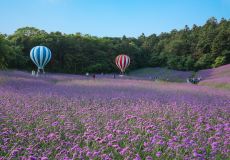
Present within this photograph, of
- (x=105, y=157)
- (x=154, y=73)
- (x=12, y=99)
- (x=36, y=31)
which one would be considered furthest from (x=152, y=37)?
(x=105, y=157)

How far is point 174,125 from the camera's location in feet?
19.6

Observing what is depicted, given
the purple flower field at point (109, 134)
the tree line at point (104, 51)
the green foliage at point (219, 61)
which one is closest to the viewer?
the purple flower field at point (109, 134)

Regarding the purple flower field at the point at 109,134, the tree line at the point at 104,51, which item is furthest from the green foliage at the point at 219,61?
the purple flower field at the point at 109,134

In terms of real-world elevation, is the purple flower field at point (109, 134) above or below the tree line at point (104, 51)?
below

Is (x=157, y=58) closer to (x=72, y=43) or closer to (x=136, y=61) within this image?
(x=136, y=61)

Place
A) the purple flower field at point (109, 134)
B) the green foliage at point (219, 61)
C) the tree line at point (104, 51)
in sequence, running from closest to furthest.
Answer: the purple flower field at point (109, 134)
the tree line at point (104, 51)
the green foliage at point (219, 61)

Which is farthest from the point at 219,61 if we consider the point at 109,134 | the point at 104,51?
the point at 109,134

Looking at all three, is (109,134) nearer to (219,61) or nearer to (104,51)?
(219,61)

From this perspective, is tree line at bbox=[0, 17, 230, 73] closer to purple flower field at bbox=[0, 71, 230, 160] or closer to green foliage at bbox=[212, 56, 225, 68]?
green foliage at bbox=[212, 56, 225, 68]

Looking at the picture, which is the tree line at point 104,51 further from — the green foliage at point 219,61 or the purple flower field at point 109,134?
the purple flower field at point 109,134

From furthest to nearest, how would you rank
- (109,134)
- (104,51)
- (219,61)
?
(104,51) → (219,61) → (109,134)

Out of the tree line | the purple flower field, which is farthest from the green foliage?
the purple flower field

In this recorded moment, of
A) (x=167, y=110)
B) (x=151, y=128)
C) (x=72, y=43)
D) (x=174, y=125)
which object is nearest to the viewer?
(x=151, y=128)

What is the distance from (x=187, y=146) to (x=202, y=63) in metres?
45.6
